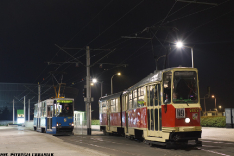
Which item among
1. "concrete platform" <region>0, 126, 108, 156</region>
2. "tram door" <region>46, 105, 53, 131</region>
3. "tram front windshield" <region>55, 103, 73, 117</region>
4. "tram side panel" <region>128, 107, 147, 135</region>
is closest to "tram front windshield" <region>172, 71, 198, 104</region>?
"tram side panel" <region>128, 107, 147, 135</region>

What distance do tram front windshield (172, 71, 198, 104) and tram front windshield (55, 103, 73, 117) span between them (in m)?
15.9

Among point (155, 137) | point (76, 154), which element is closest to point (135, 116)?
point (155, 137)

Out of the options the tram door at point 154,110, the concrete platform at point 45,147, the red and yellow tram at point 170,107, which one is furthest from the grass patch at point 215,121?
the concrete platform at point 45,147

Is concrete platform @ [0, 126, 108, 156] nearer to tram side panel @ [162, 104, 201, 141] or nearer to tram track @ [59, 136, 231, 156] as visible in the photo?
tram track @ [59, 136, 231, 156]

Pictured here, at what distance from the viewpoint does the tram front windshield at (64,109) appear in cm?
2698

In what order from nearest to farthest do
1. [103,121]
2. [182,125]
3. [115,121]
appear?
[182,125], [115,121], [103,121]

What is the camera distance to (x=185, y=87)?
12945mm

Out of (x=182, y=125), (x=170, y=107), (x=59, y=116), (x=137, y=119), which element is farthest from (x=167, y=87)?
(x=59, y=116)

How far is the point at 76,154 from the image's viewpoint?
35.8 ft

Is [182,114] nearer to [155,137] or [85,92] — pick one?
[155,137]

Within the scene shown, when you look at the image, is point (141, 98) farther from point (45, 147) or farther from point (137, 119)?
point (45, 147)

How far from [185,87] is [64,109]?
16.2 meters

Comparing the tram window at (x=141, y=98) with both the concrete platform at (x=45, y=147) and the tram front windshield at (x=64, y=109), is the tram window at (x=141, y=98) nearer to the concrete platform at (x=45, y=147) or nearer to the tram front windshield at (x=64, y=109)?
the concrete platform at (x=45, y=147)

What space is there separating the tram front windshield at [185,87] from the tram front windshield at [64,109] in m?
15.9
